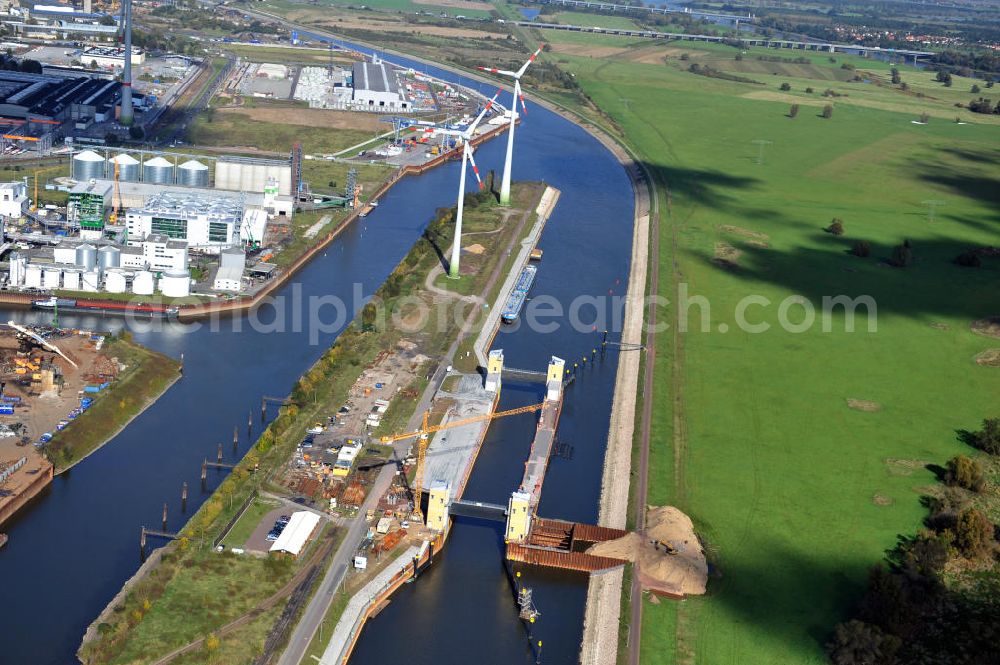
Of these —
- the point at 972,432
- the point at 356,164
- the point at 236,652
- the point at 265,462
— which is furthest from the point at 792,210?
the point at 236,652

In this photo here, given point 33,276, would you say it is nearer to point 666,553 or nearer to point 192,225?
point 192,225

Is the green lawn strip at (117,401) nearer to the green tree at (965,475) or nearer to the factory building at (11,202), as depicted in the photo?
the factory building at (11,202)

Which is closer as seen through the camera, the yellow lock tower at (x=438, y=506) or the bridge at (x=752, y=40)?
the yellow lock tower at (x=438, y=506)

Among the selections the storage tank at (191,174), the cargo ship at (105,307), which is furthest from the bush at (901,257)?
the cargo ship at (105,307)

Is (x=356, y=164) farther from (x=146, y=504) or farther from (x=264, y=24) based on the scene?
(x=264, y=24)

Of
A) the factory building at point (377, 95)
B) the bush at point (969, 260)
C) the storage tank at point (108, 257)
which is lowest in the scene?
the storage tank at point (108, 257)
